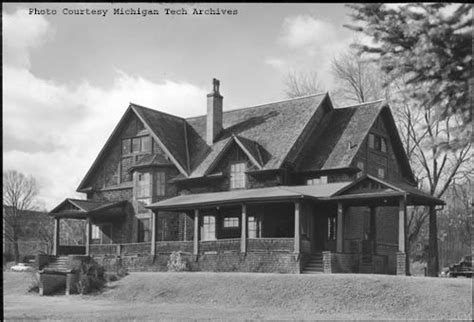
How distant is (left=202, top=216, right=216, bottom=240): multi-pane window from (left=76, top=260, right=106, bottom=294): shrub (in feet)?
24.2

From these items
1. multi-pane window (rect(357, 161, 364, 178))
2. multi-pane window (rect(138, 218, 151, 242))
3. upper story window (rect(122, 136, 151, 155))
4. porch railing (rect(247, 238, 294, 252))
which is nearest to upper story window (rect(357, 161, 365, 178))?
multi-pane window (rect(357, 161, 364, 178))

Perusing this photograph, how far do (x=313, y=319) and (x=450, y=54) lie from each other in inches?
399

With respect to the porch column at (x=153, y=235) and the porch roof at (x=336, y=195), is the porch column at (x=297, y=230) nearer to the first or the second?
the porch roof at (x=336, y=195)

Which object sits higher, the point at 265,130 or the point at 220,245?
the point at 265,130

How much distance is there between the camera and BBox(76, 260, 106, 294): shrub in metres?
29.8

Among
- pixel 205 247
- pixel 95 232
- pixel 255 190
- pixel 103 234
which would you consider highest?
pixel 255 190

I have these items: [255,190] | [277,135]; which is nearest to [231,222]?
[255,190]

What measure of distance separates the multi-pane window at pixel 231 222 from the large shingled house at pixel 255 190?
6 centimetres

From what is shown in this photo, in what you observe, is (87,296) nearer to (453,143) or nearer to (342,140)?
(342,140)

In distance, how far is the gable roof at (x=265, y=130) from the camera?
1405 inches

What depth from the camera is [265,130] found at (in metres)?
38.0

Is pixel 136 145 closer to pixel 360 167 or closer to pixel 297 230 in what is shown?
pixel 360 167

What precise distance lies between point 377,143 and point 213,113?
988 centimetres

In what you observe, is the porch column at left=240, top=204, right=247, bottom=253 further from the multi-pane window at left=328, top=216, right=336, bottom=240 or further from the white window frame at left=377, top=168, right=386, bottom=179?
the white window frame at left=377, top=168, right=386, bottom=179
